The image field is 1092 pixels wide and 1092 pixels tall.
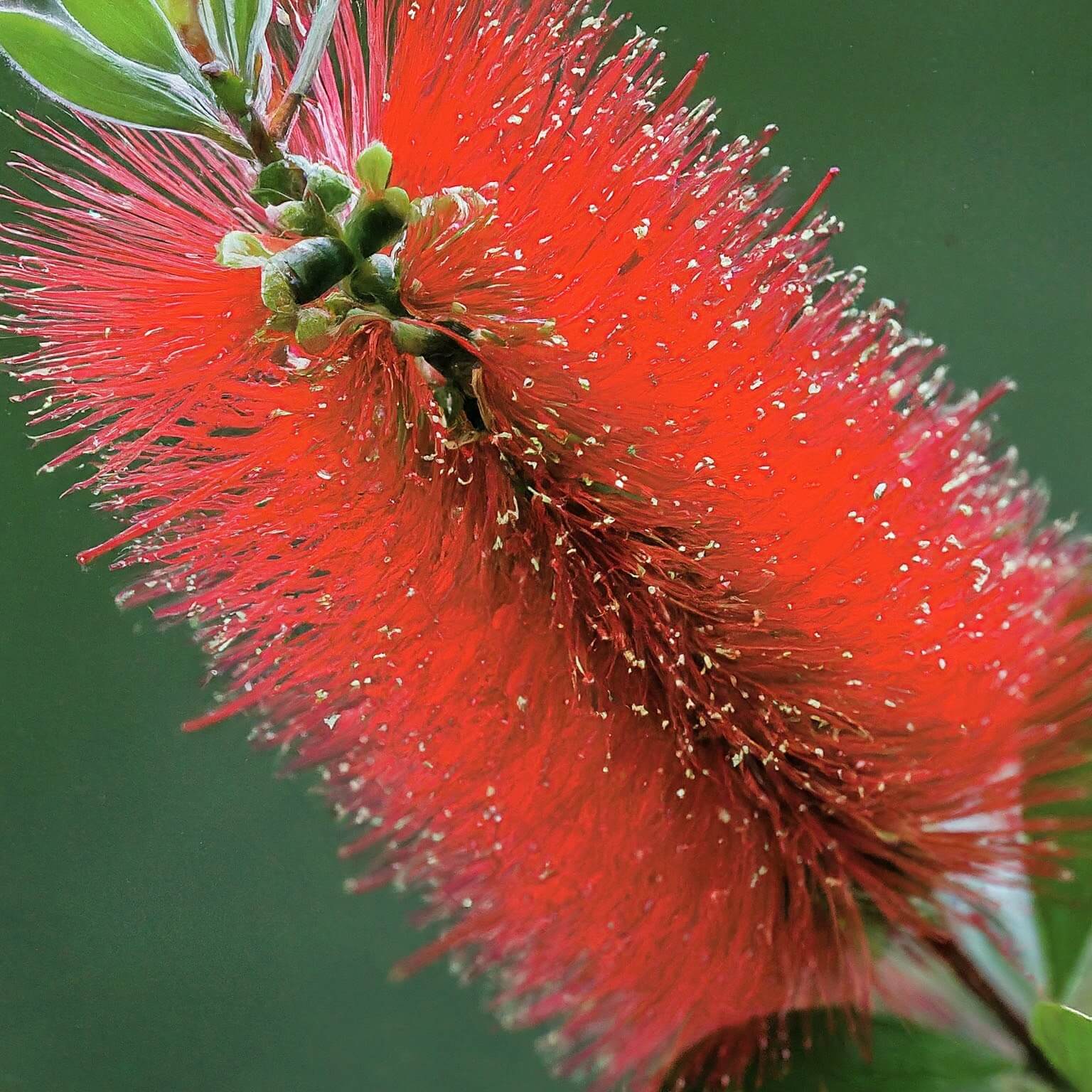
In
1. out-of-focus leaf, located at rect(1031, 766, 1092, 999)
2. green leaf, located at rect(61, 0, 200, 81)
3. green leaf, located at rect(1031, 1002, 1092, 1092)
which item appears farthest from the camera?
out-of-focus leaf, located at rect(1031, 766, 1092, 999)

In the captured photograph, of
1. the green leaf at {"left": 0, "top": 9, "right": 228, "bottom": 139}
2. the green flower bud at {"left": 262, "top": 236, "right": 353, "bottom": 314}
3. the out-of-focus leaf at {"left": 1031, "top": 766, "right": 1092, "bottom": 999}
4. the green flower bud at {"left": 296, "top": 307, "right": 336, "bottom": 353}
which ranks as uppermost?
the green leaf at {"left": 0, "top": 9, "right": 228, "bottom": 139}

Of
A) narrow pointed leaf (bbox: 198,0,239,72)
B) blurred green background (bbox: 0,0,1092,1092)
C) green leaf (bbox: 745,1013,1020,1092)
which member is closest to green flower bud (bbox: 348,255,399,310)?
narrow pointed leaf (bbox: 198,0,239,72)

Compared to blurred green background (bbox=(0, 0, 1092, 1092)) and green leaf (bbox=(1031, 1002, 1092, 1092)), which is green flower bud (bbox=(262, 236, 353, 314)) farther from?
green leaf (bbox=(1031, 1002, 1092, 1092))

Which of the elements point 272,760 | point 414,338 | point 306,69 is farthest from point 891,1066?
point 306,69

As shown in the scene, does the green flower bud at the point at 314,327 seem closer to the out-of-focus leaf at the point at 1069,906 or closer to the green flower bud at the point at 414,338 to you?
the green flower bud at the point at 414,338

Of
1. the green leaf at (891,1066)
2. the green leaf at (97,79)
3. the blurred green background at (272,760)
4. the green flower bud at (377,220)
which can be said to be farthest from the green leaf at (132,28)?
the green leaf at (891,1066)

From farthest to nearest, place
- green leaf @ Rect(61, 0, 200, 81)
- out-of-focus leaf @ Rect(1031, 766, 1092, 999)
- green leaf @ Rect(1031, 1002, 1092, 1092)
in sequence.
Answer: out-of-focus leaf @ Rect(1031, 766, 1092, 999), green leaf @ Rect(1031, 1002, 1092, 1092), green leaf @ Rect(61, 0, 200, 81)

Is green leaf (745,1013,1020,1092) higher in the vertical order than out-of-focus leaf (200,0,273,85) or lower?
lower

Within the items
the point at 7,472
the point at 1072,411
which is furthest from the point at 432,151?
the point at 1072,411
